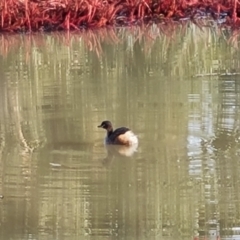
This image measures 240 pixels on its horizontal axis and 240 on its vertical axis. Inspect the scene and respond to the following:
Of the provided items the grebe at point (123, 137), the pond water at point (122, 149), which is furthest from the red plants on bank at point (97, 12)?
the grebe at point (123, 137)

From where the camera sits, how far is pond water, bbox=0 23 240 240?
5863mm

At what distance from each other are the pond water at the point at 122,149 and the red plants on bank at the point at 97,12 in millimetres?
3555

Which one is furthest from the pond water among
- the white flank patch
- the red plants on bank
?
the red plants on bank

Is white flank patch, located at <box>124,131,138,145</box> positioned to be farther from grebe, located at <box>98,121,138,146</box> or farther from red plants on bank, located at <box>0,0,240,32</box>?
red plants on bank, located at <box>0,0,240,32</box>

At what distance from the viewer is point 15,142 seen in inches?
311

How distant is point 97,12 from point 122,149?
31.9 ft

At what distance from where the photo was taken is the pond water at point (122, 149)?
5.86 metres

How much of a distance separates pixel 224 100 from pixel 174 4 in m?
8.85

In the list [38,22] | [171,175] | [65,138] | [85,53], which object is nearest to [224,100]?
[65,138]

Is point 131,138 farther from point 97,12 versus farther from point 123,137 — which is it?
point 97,12

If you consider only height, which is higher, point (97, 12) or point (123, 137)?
point (97, 12)

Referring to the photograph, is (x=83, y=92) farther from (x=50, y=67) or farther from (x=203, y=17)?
(x=203, y=17)

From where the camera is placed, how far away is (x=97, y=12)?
55.8 ft

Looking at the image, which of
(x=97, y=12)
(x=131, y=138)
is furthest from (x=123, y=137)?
(x=97, y=12)
